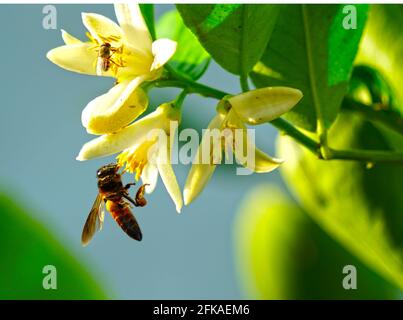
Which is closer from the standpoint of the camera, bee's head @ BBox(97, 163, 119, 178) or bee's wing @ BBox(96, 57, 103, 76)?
bee's wing @ BBox(96, 57, 103, 76)

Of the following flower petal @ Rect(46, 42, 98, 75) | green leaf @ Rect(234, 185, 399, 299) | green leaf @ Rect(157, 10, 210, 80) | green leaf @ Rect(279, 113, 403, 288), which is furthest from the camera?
green leaf @ Rect(234, 185, 399, 299)

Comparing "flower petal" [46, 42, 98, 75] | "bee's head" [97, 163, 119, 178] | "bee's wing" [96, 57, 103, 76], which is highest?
"flower petal" [46, 42, 98, 75]

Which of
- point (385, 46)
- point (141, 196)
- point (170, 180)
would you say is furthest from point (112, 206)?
point (385, 46)

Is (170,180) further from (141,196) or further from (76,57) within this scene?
(76,57)

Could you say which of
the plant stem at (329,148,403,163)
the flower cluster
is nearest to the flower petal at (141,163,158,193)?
the flower cluster

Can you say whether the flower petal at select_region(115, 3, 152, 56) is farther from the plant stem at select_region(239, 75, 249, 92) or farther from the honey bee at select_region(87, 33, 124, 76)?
the plant stem at select_region(239, 75, 249, 92)
